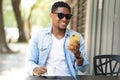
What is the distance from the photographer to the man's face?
93.9 inches

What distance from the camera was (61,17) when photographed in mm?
2391

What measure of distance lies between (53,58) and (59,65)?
81mm

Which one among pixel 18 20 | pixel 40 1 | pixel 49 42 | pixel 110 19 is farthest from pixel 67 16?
pixel 40 1

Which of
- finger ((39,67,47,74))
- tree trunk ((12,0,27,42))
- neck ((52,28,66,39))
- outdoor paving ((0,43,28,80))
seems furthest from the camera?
tree trunk ((12,0,27,42))

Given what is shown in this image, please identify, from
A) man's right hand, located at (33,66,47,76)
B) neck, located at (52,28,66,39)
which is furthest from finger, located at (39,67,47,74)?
neck, located at (52,28,66,39)

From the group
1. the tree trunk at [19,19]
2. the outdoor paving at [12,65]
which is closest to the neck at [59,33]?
the outdoor paving at [12,65]

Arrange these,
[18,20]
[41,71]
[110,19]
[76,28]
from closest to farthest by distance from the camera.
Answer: [41,71] → [110,19] → [76,28] → [18,20]

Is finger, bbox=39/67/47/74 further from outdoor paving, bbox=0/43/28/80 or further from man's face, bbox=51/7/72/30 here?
outdoor paving, bbox=0/43/28/80

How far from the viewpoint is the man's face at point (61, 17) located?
2385mm

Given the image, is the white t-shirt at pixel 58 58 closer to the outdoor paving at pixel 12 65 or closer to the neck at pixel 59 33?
the neck at pixel 59 33

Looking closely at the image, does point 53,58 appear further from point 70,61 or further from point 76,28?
point 76,28

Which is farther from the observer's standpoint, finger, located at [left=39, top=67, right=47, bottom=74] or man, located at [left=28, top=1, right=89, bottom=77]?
man, located at [left=28, top=1, right=89, bottom=77]

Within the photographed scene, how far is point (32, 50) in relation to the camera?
2428 mm

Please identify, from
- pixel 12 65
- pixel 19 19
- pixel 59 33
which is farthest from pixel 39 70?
pixel 19 19
